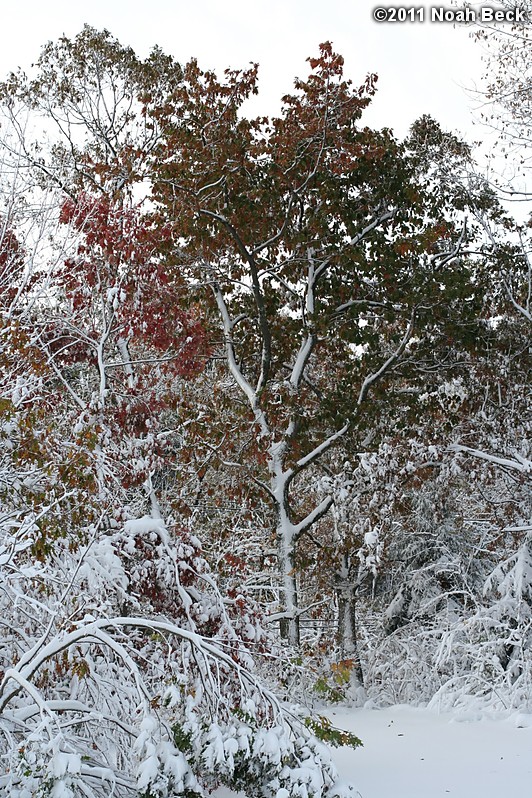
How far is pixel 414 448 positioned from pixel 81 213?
6.20m

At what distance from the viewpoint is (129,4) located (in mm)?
9766

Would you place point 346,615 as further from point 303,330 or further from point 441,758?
point 441,758

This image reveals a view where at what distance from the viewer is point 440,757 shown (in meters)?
7.88

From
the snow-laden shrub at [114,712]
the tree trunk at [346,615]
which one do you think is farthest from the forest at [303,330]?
the snow-laden shrub at [114,712]

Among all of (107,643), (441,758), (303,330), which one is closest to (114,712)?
(107,643)

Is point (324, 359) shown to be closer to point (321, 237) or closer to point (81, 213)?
point (321, 237)

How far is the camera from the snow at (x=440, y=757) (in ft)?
21.7

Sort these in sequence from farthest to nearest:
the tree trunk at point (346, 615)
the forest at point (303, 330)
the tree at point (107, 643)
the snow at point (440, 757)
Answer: the tree trunk at point (346, 615), the forest at point (303, 330), the snow at point (440, 757), the tree at point (107, 643)

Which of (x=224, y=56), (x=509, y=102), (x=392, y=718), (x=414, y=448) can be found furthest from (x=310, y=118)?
(x=392, y=718)

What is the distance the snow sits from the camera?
260 inches

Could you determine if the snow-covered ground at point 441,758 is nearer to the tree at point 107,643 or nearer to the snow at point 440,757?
the snow at point 440,757

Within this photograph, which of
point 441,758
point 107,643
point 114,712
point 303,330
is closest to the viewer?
point 107,643
